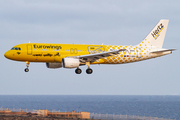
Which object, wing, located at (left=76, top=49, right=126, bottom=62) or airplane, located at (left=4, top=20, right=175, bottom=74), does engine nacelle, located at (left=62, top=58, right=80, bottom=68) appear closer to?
airplane, located at (left=4, top=20, right=175, bottom=74)

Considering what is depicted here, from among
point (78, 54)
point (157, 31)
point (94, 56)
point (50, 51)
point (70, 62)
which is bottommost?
point (70, 62)

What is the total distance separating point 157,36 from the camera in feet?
193

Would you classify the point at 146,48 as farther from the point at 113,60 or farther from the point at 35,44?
the point at 35,44

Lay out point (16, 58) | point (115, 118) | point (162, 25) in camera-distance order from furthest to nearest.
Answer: point (162, 25) → point (115, 118) → point (16, 58)

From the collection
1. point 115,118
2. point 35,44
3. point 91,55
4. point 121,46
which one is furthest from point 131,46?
point 35,44

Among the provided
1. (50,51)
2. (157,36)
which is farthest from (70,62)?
(157,36)

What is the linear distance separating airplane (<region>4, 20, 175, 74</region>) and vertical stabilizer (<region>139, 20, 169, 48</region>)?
24 cm

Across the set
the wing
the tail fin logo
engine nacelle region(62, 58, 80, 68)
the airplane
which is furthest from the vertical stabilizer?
engine nacelle region(62, 58, 80, 68)

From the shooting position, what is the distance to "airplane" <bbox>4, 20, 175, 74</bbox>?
47.4m

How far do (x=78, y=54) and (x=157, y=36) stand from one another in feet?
62.9

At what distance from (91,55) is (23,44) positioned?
38.7 ft

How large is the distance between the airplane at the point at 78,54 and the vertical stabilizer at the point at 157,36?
242 mm

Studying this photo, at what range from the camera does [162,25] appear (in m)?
59.8

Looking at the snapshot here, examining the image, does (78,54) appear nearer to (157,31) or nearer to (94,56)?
(94,56)
